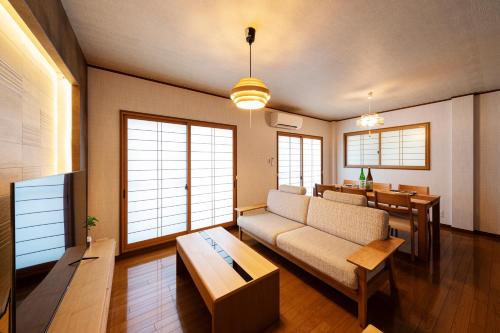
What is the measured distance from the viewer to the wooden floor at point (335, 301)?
60.1 inches

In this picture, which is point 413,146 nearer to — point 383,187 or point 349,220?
point 383,187

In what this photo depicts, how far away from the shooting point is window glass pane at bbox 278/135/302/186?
4.40 m

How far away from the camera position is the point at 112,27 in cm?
174

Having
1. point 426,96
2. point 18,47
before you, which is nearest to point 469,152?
point 426,96

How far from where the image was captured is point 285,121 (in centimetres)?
416

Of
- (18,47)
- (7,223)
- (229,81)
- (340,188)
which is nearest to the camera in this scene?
(7,223)

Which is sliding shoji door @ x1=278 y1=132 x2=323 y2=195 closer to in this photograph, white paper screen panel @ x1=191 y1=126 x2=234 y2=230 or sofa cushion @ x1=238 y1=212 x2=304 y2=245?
white paper screen panel @ x1=191 y1=126 x2=234 y2=230

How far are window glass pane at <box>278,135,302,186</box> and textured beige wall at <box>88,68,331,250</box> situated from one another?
91 cm

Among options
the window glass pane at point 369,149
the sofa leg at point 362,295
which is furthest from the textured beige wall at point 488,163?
the sofa leg at point 362,295

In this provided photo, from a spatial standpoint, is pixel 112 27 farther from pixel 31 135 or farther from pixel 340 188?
pixel 340 188

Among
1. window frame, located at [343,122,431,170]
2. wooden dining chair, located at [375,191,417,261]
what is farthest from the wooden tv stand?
window frame, located at [343,122,431,170]

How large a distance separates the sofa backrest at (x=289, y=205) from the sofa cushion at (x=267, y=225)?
0.08 m

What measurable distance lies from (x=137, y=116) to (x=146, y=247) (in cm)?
185

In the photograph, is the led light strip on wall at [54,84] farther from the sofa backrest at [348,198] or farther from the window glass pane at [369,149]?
the window glass pane at [369,149]
